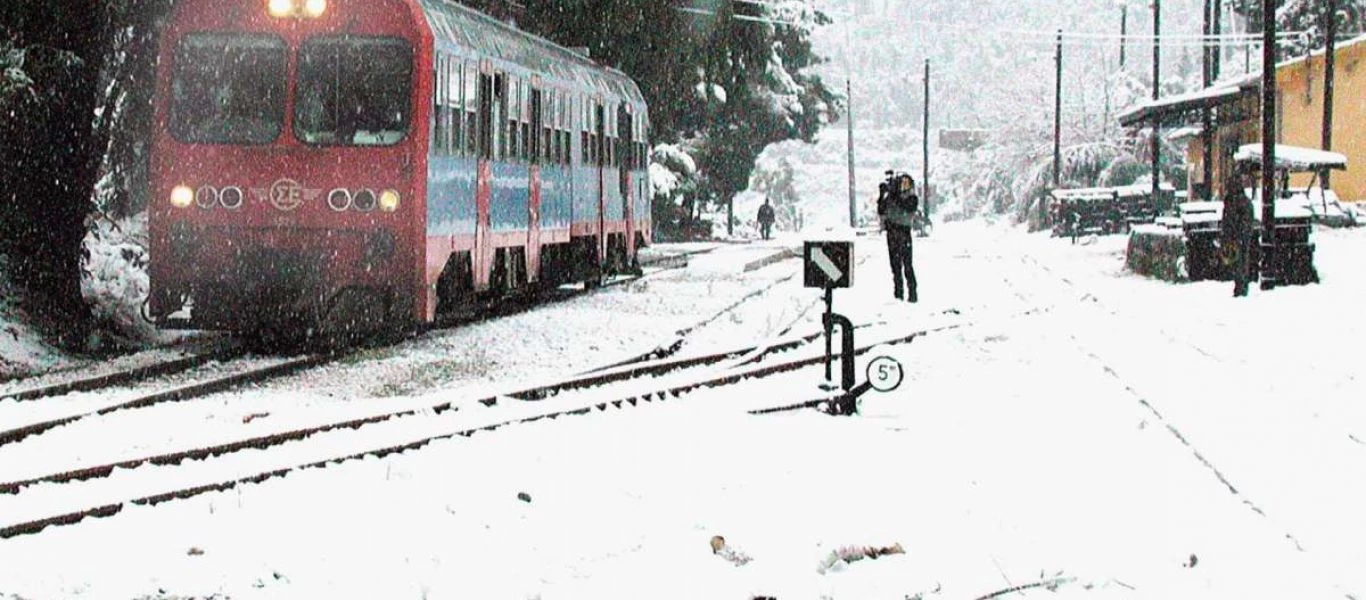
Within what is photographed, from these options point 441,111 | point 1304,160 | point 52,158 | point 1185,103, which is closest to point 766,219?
point 1185,103

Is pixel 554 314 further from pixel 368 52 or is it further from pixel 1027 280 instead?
pixel 1027 280

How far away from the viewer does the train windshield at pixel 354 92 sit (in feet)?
42.0

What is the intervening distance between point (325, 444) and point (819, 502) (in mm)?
2504

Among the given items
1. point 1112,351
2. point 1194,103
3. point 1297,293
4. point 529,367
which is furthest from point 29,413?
point 1194,103

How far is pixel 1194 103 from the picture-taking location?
3269 cm

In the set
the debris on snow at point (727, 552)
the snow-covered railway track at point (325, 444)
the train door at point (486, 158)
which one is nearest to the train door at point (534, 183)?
the train door at point (486, 158)

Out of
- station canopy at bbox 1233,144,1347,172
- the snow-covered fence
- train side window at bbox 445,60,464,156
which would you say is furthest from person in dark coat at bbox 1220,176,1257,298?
train side window at bbox 445,60,464,156

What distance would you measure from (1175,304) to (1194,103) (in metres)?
15.2

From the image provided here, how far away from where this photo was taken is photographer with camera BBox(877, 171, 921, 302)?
1845 cm

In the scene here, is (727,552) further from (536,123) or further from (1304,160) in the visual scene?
(1304,160)

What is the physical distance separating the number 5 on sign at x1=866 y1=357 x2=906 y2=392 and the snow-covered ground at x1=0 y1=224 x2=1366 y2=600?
0.49 ft

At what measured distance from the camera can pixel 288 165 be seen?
503 inches

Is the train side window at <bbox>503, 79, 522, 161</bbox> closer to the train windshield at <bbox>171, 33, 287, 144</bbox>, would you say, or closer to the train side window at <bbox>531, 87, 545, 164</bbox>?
the train side window at <bbox>531, 87, 545, 164</bbox>

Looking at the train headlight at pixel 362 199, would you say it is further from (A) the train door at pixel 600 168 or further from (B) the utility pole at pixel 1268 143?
(B) the utility pole at pixel 1268 143
